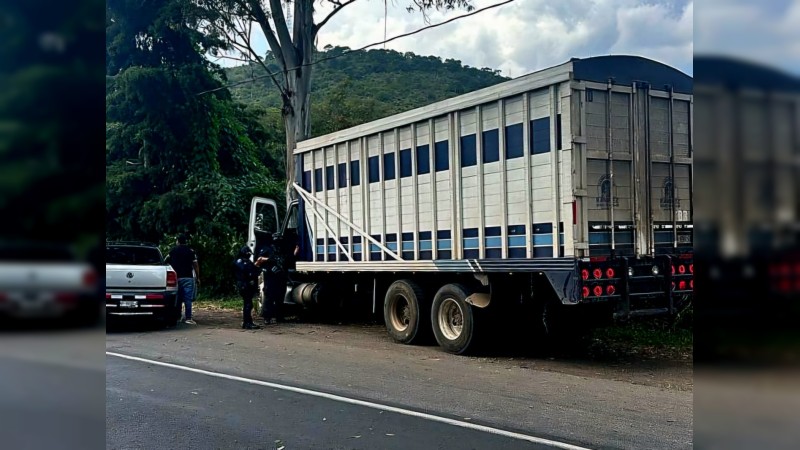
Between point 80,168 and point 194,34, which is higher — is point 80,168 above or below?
below

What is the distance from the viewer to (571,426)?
554 cm

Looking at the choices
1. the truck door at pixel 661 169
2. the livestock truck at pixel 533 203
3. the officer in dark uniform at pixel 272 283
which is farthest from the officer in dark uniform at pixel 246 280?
the truck door at pixel 661 169

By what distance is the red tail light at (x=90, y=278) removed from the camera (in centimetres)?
149

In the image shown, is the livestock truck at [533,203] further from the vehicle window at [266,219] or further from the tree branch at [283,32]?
the tree branch at [283,32]

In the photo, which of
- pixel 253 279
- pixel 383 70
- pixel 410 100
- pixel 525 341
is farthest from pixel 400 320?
pixel 383 70

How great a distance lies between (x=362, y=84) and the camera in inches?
628

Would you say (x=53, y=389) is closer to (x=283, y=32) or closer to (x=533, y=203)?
(x=533, y=203)

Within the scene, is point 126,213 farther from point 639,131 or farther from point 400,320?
point 639,131

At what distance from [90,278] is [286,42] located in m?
12.8

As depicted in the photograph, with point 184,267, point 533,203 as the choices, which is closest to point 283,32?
point 184,267

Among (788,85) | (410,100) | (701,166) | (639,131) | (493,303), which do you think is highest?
(410,100)

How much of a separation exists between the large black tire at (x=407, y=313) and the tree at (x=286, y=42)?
3.67 metres

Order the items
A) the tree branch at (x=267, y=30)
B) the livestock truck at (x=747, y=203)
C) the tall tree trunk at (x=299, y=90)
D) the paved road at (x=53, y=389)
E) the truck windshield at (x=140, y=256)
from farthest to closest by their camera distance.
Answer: the tall tree trunk at (x=299, y=90) < the tree branch at (x=267, y=30) < the truck windshield at (x=140, y=256) < the paved road at (x=53, y=389) < the livestock truck at (x=747, y=203)

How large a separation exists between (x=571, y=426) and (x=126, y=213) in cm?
439
